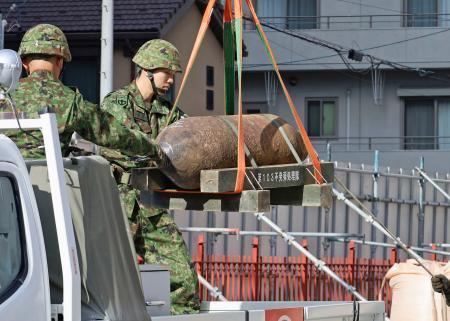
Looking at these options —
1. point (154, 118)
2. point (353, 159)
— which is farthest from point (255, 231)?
point (353, 159)

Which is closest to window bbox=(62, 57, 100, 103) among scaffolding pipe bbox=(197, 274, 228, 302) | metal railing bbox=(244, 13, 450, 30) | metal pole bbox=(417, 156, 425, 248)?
metal pole bbox=(417, 156, 425, 248)

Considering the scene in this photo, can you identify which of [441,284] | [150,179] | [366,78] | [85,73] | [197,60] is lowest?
[441,284]

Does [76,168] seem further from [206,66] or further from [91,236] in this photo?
[206,66]

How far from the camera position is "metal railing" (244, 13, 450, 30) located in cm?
3159

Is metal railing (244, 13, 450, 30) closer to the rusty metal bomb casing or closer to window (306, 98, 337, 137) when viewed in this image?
window (306, 98, 337, 137)

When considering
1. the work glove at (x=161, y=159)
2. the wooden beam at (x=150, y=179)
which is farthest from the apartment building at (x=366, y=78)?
the work glove at (x=161, y=159)

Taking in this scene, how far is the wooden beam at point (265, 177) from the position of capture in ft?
20.6

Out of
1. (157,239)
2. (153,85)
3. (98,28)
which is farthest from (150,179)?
(98,28)

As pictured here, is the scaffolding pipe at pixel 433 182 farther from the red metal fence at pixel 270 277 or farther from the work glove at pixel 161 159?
the work glove at pixel 161 159

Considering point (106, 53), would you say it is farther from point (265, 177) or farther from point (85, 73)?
point (265, 177)

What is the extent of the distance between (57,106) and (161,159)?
29.9 inches

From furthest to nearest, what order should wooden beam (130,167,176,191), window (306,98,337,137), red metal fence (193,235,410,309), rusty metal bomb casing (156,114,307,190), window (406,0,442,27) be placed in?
1. window (406,0,442,27)
2. window (306,98,337,137)
3. red metal fence (193,235,410,309)
4. wooden beam (130,167,176,191)
5. rusty metal bomb casing (156,114,307,190)

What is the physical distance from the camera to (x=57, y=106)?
5.78 meters

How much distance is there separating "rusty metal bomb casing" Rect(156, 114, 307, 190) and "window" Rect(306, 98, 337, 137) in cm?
2565
